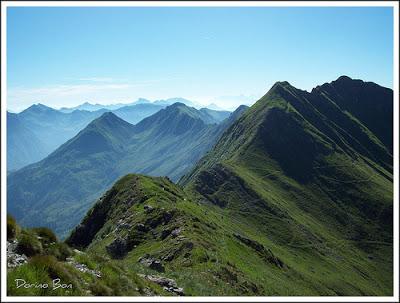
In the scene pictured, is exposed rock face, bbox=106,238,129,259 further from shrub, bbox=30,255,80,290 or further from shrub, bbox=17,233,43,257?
shrub, bbox=30,255,80,290

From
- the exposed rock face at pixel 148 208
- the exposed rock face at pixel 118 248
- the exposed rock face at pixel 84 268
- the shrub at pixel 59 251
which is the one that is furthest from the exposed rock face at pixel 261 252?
the exposed rock face at pixel 84 268

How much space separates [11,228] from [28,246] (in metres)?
2.32

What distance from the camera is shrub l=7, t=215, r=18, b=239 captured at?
2255cm

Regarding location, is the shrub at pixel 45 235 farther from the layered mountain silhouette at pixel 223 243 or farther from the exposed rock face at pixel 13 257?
the layered mountain silhouette at pixel 223 243

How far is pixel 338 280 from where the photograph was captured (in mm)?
141375

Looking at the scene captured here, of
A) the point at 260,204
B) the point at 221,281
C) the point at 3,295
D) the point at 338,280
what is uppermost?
the point at 3,295

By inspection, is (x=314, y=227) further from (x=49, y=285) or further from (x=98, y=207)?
(x=49, y=285)

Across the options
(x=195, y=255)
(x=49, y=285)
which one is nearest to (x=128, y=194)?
(x=195, y=255)

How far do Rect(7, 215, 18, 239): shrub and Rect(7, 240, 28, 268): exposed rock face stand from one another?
68cm

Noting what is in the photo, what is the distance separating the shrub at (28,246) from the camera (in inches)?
844

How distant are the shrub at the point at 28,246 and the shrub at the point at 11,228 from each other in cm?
79

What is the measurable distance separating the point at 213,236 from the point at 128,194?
1413 inches

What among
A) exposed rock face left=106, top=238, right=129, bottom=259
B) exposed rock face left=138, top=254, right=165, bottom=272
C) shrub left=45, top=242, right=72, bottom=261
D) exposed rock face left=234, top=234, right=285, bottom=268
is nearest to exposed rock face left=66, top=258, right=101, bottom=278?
shrub left=45, top=242, right=72, bottom=261

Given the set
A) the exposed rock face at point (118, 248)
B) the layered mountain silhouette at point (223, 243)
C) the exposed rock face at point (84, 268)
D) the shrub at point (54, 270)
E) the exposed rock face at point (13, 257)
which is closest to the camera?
the shrub at point (54, 270)
